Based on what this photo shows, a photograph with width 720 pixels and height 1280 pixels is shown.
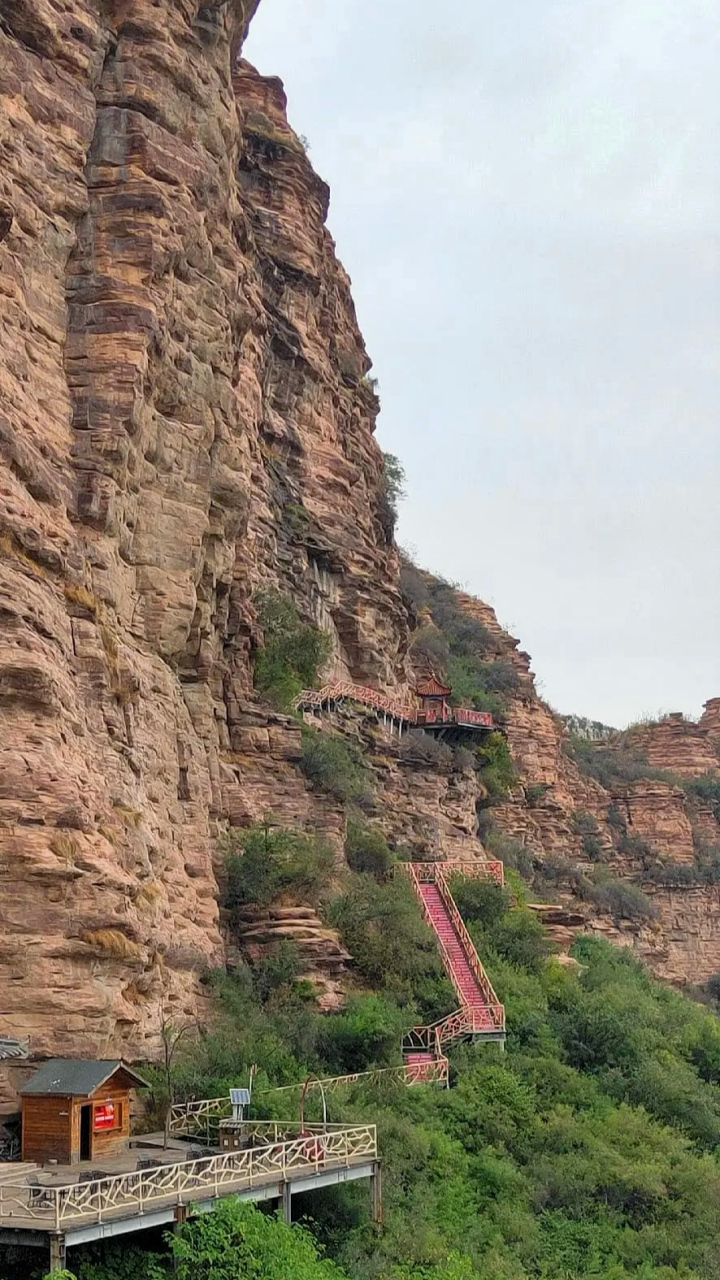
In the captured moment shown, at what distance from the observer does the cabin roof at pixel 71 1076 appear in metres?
17.6

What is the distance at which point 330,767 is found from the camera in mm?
32188

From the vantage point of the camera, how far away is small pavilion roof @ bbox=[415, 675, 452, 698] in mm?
46656

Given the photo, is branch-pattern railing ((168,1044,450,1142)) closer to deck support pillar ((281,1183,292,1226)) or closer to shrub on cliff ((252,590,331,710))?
deck support pillar ((281,1183,292,1226))

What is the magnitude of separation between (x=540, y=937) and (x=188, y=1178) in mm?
16977

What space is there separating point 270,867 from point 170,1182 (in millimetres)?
10042

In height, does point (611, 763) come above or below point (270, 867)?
above

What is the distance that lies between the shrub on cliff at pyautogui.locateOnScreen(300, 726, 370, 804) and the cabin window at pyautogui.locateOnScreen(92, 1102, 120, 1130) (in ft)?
43.2

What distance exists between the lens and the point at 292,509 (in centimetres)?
4000

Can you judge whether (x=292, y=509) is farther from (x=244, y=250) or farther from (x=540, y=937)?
(x=540, y=937)

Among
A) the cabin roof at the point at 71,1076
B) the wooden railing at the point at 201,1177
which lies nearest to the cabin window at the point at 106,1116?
the cabin roof at the point at 71,1076

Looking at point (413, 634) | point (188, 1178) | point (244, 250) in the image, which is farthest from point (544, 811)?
point (188, 1178)

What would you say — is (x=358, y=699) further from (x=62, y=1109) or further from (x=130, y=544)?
(x=62, y=1109)

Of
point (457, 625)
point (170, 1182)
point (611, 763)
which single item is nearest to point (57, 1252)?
point (170, 1182)

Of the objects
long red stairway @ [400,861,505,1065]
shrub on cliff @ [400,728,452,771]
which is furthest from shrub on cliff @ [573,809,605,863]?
long red stairway @ [400,861,505,1065]
